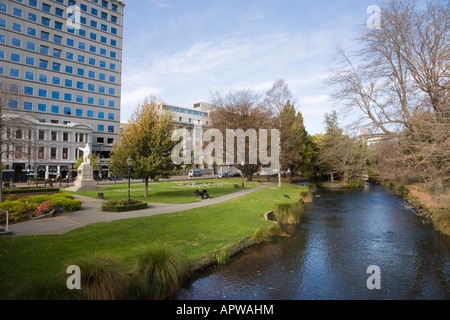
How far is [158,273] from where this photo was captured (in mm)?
7738

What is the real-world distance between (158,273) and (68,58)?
199ft

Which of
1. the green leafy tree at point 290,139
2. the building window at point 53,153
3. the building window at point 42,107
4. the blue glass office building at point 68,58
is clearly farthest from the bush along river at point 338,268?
the building window at point 42,107

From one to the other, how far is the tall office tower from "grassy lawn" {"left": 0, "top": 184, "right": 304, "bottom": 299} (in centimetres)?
4325

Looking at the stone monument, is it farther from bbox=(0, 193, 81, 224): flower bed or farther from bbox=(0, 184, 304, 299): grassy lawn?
bbox=(0, 184, 304, 299): grassy lawn

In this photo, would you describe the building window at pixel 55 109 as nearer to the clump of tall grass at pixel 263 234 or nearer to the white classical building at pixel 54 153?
the white classical building at pixel 54 153

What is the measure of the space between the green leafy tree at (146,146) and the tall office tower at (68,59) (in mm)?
32614

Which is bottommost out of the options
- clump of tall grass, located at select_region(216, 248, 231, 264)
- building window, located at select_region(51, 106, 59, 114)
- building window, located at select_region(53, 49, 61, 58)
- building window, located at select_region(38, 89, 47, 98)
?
clump of tall grass, located at select_region(216, 248, 231, 264)

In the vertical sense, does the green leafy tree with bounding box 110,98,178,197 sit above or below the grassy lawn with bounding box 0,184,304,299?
above

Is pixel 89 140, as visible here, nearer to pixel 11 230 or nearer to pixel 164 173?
pixel 164 173

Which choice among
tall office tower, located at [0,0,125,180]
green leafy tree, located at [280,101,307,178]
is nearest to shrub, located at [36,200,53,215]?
green leafy tree, located at [280,101,307,178]

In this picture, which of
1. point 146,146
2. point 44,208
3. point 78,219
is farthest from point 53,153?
point 78,219

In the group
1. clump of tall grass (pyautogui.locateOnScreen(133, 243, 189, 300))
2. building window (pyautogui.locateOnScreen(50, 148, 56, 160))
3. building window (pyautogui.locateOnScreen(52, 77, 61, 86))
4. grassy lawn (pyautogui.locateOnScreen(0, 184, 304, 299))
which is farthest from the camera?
building window (pyautogui.locateOnScreen(52, 77, 61, 86))

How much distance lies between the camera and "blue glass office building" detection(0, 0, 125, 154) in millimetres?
48000

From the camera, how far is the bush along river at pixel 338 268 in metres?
8.17
